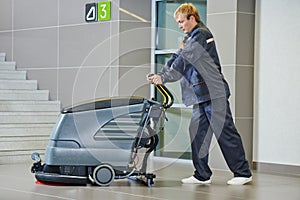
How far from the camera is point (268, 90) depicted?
24.1 feet

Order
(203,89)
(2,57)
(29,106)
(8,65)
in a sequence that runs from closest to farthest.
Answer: (203,89)
(29,106)
(8,65)
(2,57)

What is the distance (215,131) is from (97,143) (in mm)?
947

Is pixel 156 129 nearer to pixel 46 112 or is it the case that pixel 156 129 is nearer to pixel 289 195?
pixel 289 195

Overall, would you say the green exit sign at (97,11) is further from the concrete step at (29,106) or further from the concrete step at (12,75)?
the concrete step at (12,75)

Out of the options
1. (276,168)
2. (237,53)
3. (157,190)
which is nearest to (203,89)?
(157,190)

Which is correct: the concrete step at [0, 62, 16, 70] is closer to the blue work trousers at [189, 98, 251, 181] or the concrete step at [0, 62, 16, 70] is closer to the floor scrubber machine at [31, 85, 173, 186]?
the floor scrubber machine at [31, 85, 173, 186]

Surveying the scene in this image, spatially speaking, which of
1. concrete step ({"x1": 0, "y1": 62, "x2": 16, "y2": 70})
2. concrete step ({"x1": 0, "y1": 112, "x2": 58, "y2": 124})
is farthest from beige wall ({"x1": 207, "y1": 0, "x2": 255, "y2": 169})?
concrete step ({"x1": 0, "y1": 62, "x2": 16, "y2": 70})

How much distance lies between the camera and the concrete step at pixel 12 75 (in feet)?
30.6

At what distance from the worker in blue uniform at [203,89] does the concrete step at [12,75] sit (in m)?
4.12

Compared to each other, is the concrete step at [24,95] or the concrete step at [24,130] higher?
the concrete step at [24,95]

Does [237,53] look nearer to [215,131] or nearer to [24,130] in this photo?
[215,131]

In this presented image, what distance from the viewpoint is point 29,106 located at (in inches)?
343

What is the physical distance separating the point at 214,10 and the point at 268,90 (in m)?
1.02

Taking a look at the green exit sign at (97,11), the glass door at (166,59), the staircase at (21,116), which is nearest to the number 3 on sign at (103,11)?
the green exit sign at (97,11)
